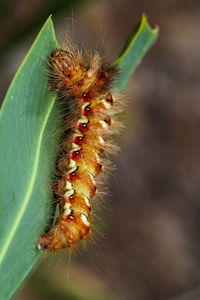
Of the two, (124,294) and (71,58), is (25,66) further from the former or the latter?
(124,294)

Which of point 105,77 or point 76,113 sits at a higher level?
point 105,77

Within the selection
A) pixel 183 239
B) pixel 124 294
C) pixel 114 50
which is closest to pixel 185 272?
pixel 183 239

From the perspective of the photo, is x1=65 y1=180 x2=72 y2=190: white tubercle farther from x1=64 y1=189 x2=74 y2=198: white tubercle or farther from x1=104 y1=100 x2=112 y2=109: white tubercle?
x1=104 y1=100 x2=112 y2=109: white tubercle

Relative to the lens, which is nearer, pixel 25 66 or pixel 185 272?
pixel 25 66

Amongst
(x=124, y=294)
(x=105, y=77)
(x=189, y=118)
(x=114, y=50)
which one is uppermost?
(x=114, y=50)

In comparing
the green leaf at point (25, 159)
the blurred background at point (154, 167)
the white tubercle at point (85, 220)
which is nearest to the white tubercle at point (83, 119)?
the green leaf at point (25, 159)

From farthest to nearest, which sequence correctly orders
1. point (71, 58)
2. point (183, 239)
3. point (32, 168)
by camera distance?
point (183, 239) → point (71, 58) → point (32, 168)

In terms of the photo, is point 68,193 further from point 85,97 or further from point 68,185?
point 85,97

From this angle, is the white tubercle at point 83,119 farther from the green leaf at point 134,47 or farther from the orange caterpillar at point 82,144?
the green leaf at point 134,47
